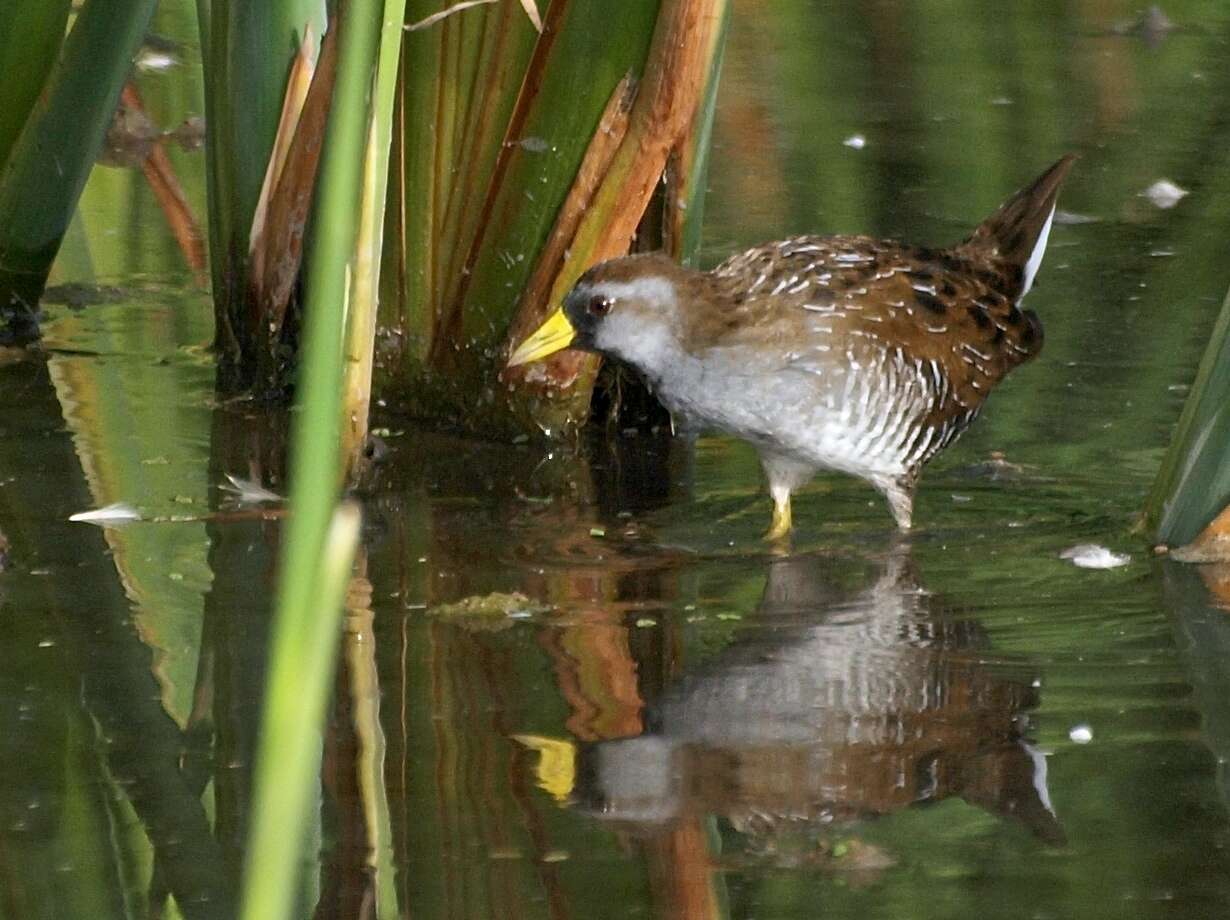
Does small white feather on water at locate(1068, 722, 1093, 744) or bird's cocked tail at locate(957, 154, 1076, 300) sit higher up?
bird's cocked tail at locate(957, 154, 1076, 300)

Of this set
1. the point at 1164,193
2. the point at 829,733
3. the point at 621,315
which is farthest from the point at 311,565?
the point at 1164,193

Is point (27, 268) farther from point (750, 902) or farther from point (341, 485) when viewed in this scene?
point (750, 902)

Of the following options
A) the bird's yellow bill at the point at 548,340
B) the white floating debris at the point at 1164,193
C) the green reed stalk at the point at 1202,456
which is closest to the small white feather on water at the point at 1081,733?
the green reed stalk at the point at 1202,456

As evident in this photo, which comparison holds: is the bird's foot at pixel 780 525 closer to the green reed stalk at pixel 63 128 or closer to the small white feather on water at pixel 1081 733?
the small white feather on water at pixel 1081 733

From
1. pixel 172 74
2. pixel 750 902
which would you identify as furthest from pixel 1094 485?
pixel 172 74

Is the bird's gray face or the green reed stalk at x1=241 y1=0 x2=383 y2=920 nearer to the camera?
the green reed stalk at x1=241 y1=0 x2=383 y2=920

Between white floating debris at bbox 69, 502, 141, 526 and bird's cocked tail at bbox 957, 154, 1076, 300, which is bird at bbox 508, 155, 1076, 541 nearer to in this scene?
bird's cocked tail at bbox 957, 154, 1076, 300

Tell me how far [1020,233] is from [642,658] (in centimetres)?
174

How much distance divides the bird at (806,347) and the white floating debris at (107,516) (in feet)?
2.74

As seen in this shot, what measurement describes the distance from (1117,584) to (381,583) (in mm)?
1385

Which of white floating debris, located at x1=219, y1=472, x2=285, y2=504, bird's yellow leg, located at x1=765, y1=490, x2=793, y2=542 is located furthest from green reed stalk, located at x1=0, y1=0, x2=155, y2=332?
bird's yellow leg, located at x1=765, y1=490, x2=793, y2=542

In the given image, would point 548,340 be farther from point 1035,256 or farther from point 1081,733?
point 1081,733

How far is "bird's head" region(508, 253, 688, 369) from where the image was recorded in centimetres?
425

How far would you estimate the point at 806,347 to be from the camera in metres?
4.36
